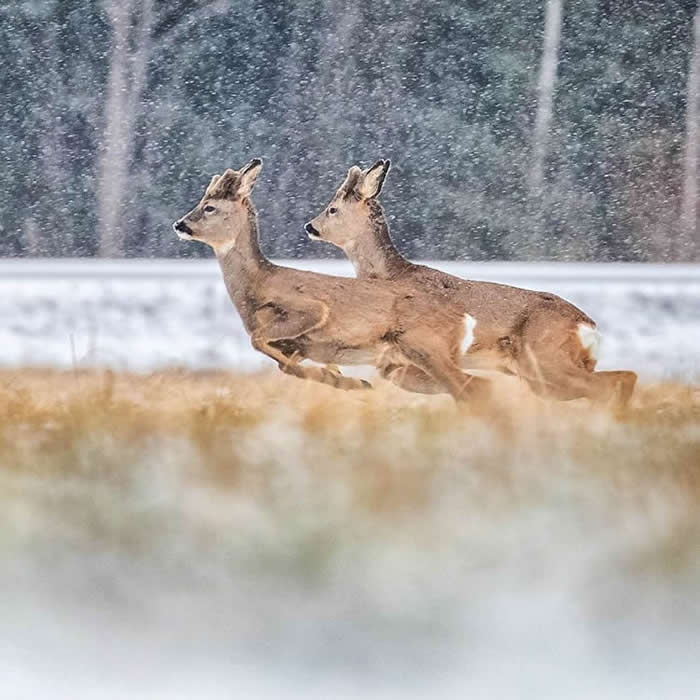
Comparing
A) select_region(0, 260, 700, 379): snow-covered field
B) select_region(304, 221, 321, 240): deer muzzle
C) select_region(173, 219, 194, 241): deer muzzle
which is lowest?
select_region(0, 260, 700, 379): snow-covered field

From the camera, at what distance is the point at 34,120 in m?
1.31

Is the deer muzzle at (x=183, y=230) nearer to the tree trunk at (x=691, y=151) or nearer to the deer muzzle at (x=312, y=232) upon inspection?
the deer muzzle at (x=312, y=232)

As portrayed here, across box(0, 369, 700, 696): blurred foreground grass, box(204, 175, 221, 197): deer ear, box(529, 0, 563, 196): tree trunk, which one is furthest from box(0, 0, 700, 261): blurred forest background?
box(0, 369, 700, 696): blurred foreground grass

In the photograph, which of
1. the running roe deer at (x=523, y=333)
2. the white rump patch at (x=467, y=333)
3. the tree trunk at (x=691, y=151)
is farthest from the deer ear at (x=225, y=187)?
the tree trunk at (x=691, y=151)

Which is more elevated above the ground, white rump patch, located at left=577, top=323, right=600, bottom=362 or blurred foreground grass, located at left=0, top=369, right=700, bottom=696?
white rump patch, located at left=577, top=323, right=600, bottom=362

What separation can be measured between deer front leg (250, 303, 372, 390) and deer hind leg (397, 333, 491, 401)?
73mm

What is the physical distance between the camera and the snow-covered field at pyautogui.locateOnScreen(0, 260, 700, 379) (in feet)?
3.89

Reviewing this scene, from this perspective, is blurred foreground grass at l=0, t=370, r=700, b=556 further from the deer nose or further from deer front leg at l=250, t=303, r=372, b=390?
the deer nose

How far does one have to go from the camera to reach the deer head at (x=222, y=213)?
3.84 ft

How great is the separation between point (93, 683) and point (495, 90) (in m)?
0.66

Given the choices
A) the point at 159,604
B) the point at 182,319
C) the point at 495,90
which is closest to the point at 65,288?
the point at 182,319

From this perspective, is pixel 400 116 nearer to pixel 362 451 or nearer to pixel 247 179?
pixel 247 179

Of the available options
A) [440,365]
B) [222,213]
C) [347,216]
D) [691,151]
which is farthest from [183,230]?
[691,151]

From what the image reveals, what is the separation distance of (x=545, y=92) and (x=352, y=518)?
460 millimetres
